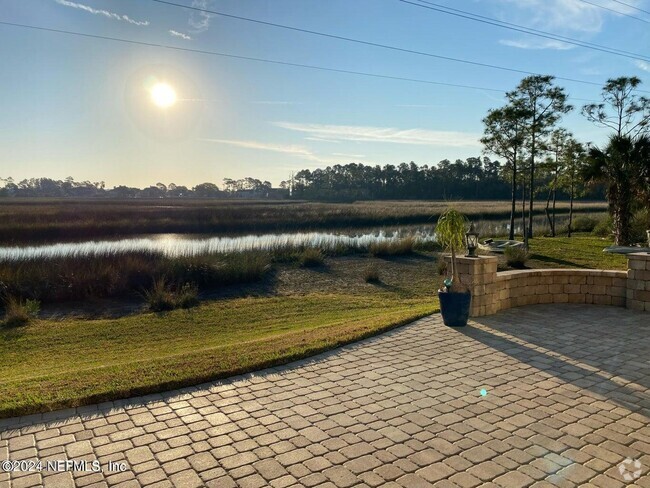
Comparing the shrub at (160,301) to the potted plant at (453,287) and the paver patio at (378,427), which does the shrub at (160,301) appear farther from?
the potted plant at (453,287)

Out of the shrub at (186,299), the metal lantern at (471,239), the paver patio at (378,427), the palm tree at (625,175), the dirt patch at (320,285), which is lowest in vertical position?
the dirt patch at (320,285)

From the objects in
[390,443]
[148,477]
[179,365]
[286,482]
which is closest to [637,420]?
[390,443]

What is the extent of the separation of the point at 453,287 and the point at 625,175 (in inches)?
517

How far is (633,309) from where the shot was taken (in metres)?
6.95

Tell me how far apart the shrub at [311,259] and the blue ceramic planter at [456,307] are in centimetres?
954

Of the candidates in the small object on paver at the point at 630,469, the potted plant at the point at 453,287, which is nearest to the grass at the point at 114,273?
the potted plant at the point at 453,287

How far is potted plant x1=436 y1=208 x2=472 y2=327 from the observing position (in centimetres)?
605

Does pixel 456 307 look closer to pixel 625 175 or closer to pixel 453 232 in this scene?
pixel 453 232

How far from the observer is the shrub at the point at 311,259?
1542cm

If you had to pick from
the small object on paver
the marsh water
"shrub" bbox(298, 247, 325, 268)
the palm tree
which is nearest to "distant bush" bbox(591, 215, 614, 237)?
the palm tree

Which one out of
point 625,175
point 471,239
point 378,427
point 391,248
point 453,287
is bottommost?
point 391,248

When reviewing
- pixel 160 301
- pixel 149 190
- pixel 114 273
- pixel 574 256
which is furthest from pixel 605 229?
pixel 149 190

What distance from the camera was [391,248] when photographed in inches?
712

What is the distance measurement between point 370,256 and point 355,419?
47.8ft
